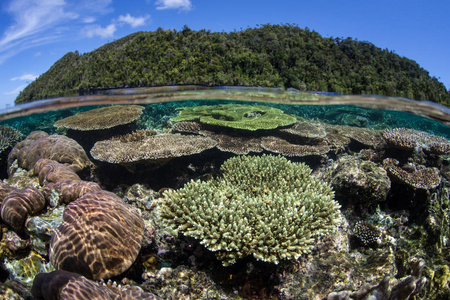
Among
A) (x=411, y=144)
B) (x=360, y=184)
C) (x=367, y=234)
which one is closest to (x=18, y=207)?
(x=367, y=234)

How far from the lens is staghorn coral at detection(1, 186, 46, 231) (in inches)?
145

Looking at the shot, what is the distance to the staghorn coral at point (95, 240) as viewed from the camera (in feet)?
10.7

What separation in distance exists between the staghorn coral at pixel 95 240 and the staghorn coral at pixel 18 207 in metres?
0.76

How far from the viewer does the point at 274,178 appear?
548cm

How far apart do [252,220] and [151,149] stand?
4804mm

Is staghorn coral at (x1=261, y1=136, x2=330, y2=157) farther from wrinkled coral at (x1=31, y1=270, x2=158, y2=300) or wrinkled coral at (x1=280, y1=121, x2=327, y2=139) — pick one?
wrinkled coral at (x1=31, y1=270, x2=158, y2=300)

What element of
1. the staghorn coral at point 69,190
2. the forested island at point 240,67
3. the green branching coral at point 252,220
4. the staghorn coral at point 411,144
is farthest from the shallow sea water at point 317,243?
the forested island at point 240,67

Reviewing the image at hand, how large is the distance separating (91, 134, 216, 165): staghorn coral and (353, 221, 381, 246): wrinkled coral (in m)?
4.99

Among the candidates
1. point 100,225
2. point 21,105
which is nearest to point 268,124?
point 100,225

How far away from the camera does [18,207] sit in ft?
12.1

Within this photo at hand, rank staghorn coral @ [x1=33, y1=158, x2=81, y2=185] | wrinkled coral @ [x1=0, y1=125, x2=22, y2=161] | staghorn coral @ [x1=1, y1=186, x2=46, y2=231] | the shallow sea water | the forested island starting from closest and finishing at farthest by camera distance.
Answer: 1. the shallow sea water
2. staghorn coral @ [x1=1, y1=186, x2=46, y2=231]
3. staghorn coral @ [x1=33, y1=158, x2=81, y2=185]
4. wrinkled coral @ [x1=0, y1=125, x2=22, y2=161]
5. the forested island

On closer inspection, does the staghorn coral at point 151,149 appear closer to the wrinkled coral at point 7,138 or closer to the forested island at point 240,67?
the wrinkled coral at point 7,138

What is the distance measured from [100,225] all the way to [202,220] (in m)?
1.59

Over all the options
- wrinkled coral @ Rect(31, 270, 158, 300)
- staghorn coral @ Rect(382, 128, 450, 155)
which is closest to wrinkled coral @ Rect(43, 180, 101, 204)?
wrinkled coral @ Rect(31, 270, 158, 300)
